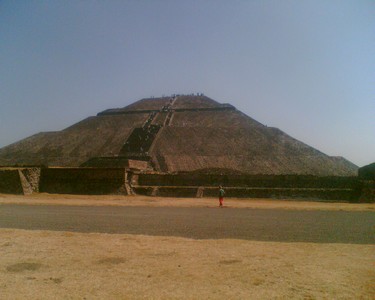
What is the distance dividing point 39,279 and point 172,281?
1.91 metres

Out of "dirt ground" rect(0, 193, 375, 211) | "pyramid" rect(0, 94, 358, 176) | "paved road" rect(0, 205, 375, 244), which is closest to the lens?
"paved road" rect(0, 205, 375, 244)

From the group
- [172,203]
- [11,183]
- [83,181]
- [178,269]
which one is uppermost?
[83,181]

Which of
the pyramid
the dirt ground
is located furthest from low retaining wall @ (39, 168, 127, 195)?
the pyramid

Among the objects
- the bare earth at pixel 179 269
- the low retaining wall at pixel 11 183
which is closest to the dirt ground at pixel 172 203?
the low retaining wall at pixel 11 183

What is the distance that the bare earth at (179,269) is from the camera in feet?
16.0

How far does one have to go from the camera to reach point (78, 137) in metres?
54.2

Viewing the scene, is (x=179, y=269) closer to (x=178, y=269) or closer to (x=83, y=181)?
(x=178, y=269)

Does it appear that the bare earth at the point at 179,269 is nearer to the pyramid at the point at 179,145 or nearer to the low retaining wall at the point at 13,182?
the low retaining wall at the point at 13,182

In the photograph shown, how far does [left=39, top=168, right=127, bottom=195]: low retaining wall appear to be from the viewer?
2878 centimetres

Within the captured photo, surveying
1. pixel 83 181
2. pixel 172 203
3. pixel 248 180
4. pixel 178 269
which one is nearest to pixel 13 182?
pixel 83 181

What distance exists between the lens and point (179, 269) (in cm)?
600

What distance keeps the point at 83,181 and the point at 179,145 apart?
17.5 metres

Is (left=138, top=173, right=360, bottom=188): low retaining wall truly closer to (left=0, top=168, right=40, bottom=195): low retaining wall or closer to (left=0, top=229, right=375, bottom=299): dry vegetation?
(left=0, top=168, right=40, bottom=195): low retaining wall

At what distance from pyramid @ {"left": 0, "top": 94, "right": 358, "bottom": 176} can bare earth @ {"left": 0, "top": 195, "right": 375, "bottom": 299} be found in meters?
27.3
